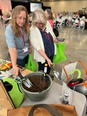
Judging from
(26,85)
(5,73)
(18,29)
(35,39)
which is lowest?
(5,73)

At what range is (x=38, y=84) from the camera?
35.9 inches

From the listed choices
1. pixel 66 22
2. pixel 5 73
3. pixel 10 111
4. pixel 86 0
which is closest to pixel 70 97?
pixel 10 111

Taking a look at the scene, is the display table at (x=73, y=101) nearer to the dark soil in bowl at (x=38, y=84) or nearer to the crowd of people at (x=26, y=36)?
the dark soil in bowl at (x=38, y=84)

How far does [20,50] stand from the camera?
1512 millimetres

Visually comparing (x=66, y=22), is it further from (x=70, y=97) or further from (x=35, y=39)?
(x=70, y=97)

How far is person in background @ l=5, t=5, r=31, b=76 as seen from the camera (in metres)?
1.26

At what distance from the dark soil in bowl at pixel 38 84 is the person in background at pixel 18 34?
9.5 inches

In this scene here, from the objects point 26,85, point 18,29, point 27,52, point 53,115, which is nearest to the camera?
point 53,115

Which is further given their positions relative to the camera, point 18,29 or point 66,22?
point 66,22

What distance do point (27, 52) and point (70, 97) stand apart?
35.1 inches

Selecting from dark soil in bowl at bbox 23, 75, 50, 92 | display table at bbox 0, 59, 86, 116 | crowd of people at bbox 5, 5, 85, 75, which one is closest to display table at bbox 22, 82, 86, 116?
display table at bbox 0, 59, 86, 116

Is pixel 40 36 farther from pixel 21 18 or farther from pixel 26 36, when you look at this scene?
pixel 21 18

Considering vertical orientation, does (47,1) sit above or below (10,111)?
above

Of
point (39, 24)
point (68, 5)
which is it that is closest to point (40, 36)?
point (39, 24)
